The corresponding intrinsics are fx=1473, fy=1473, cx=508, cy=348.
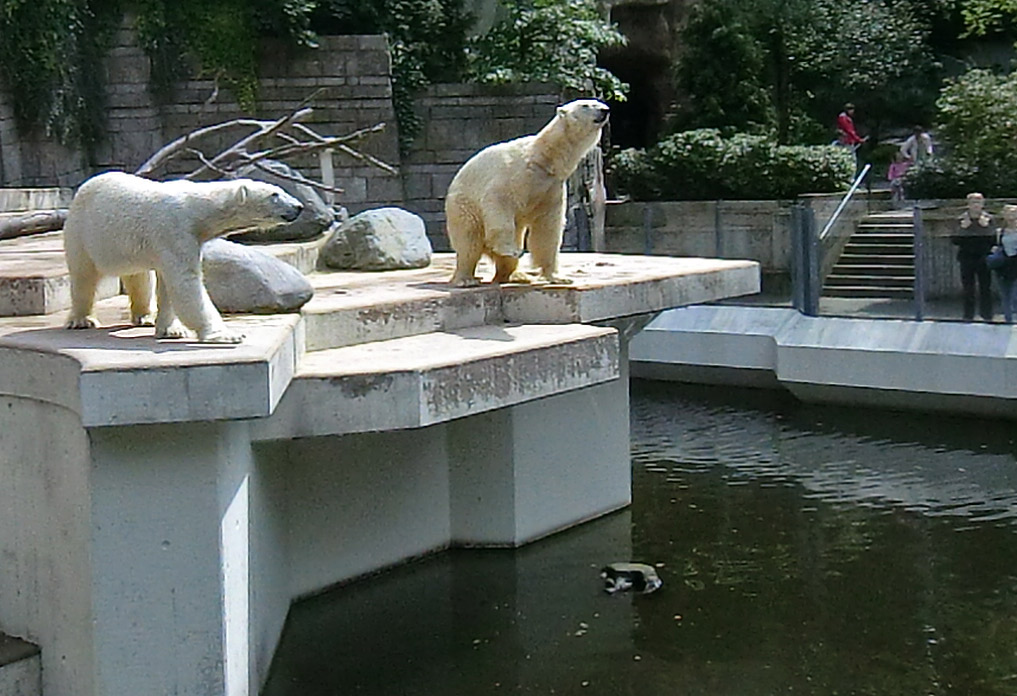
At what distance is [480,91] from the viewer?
1669cm

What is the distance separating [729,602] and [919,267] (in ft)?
19.8

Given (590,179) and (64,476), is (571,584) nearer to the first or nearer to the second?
(64,476)

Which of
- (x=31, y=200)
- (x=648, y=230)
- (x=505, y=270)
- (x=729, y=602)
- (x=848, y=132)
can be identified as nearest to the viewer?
(x=729, y=602)

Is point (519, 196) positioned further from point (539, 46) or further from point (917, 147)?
point (917, 147)

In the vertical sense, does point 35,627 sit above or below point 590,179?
below

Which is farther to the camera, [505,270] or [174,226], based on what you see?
[505,270]

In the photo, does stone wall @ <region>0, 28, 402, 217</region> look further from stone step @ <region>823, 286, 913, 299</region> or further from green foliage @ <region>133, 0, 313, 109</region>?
Result: stone step @ <region>823, 286, 913, 299</region>

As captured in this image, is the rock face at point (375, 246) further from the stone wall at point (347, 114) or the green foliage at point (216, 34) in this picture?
the green foliage at point (216, 34)

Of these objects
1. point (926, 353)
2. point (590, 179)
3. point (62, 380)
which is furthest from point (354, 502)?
point (590, 179)

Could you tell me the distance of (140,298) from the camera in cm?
562

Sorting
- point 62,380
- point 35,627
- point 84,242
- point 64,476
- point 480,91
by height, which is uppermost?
point 480,91

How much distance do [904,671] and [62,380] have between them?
129 inches

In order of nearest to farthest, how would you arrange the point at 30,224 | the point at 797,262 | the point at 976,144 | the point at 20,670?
1. the point at 20,670
2. the point at 30,224
3. the point at 797,262
4. the point at 976,144

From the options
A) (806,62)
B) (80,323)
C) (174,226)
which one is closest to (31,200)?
(80,323)
